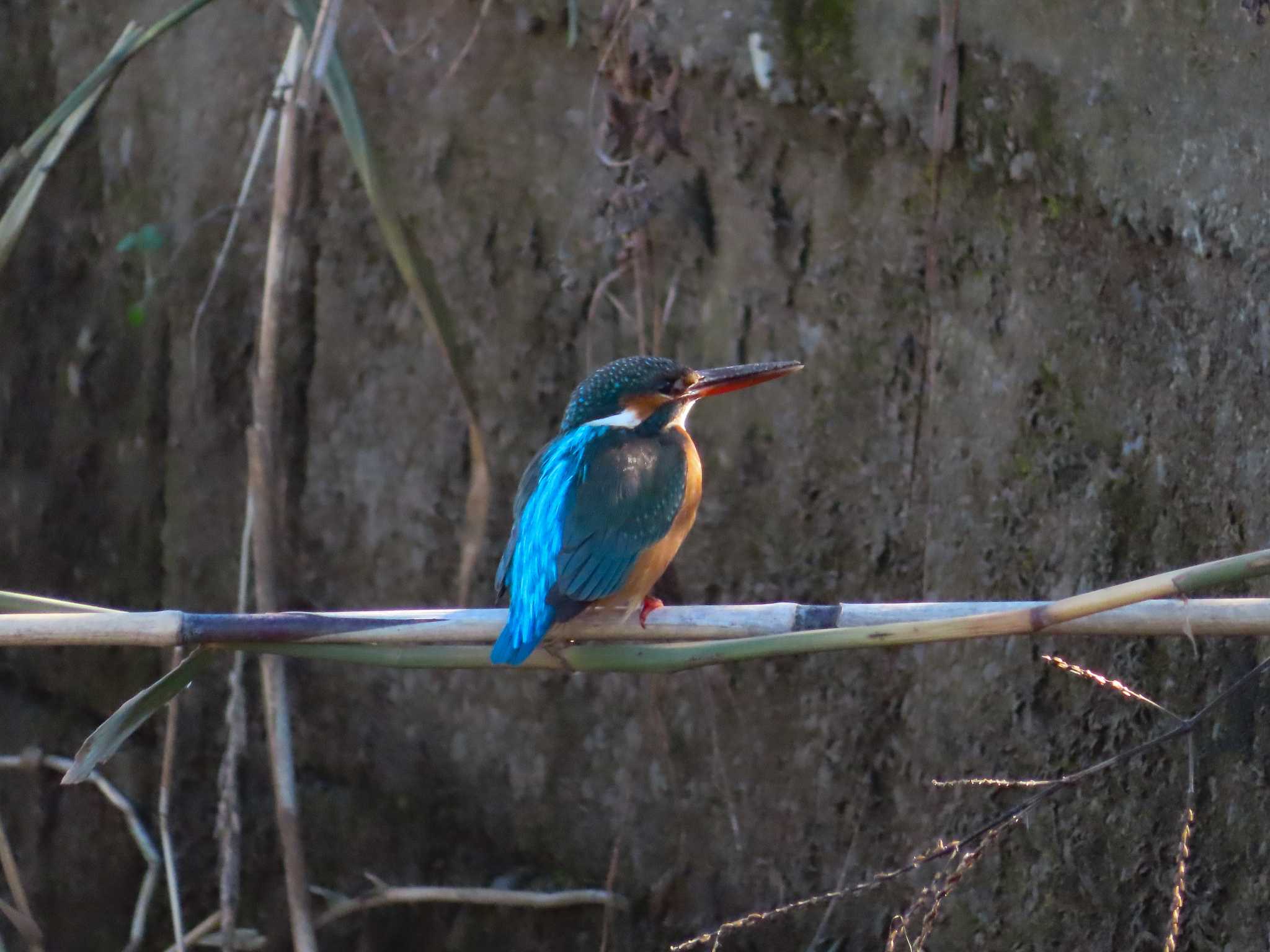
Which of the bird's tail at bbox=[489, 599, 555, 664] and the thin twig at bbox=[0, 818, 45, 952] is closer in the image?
the bird's tail at bbox=[489, 599, 555, 664]

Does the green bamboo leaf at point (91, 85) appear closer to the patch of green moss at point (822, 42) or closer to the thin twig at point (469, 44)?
the thin twig at point (469, 44)

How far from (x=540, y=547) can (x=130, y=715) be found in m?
0.61

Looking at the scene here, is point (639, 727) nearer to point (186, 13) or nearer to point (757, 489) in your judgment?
point (757, 489)

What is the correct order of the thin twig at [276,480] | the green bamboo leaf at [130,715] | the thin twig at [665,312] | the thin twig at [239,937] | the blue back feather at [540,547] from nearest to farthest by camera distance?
the green bamboo leaf at [130,715] < the blue back feather at [540,547] < the thin twig at [276,480] < the thin twig at [665,312] < the thin twig at [239,937]

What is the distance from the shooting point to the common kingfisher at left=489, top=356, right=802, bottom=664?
1881mm

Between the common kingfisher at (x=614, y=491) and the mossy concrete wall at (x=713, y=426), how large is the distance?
0.19 m

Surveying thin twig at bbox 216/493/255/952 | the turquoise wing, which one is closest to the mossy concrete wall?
the turquoise wing

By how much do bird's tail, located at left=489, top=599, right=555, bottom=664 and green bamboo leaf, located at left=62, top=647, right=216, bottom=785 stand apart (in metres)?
0.29

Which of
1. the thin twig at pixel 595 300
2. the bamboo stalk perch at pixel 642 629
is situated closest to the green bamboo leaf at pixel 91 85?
the thin twig at pixel 595 300

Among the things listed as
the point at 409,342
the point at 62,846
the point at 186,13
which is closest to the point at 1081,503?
the point at 409,342

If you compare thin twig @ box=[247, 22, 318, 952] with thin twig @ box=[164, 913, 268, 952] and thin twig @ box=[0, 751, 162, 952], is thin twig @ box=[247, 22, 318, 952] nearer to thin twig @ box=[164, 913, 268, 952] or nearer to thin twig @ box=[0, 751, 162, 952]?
thin twig @ box=[164, 913, 268, 952]

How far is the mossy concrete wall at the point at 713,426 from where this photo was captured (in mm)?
1910

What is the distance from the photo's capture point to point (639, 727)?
2.44 meters

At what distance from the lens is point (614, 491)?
2.02m
